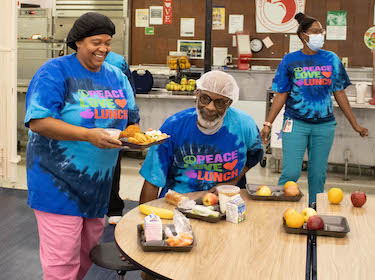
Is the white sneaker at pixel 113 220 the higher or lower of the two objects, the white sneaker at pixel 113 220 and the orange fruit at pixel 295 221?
the lower

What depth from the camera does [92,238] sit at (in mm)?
2805

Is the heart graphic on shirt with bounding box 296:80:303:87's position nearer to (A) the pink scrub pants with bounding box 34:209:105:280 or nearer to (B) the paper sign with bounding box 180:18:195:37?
(A) the pink scrub pants with bounding box 34:209:105:280

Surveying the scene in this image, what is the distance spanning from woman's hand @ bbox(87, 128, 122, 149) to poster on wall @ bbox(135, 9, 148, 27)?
7618 millimetres

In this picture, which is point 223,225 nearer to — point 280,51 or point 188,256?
point 188,256

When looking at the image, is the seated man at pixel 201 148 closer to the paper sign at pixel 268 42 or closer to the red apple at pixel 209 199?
the red apple at pixel 209 199

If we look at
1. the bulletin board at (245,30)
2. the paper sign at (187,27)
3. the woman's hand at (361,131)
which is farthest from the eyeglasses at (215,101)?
the paper sign at (187,27)

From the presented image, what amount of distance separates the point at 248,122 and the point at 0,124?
12.8 ft

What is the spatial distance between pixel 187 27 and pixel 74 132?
7522 millimetres

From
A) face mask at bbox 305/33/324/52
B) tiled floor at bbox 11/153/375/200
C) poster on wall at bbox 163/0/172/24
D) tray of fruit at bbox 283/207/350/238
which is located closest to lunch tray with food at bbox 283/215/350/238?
tray of fruit at bbox 283/207/350/238

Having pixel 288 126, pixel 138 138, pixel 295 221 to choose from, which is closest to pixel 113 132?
pixel 138 138

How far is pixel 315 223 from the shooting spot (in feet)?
6.98

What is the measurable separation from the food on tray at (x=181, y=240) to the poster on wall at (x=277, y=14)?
768cm

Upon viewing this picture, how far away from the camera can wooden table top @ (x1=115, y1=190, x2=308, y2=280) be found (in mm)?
1745

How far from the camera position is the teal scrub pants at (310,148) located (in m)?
4.36
